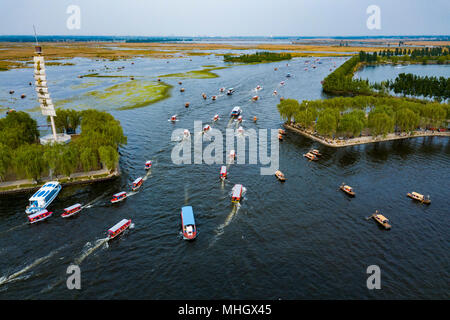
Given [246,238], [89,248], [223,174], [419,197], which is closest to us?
[89,248]

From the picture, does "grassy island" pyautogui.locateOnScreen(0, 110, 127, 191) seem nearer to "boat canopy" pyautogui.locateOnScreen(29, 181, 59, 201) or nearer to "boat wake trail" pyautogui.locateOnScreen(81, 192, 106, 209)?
"boat canopy" pyautogui.locateOnScreen(29, 181, 59, 201)

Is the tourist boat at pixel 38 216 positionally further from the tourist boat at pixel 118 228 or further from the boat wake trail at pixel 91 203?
the tourist boat at pixel 118 228

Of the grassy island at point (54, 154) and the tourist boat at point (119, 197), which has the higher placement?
the grassy island at point (54, 154)

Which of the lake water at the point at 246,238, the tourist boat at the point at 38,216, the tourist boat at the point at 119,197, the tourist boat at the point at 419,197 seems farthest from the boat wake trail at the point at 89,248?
the tourist boat at the point at 419,197

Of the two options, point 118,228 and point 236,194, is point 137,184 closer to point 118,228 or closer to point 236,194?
point 118,228

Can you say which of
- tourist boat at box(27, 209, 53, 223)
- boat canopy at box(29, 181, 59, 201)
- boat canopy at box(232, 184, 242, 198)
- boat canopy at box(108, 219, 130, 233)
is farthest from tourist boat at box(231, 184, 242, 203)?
boat canopy at box(29, 181, 59, 201)

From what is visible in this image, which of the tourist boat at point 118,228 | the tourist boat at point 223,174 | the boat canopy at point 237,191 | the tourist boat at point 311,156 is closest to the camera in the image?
the tourist boat at point 118,228

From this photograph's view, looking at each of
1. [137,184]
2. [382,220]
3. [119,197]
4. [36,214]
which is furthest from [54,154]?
[382,220]
